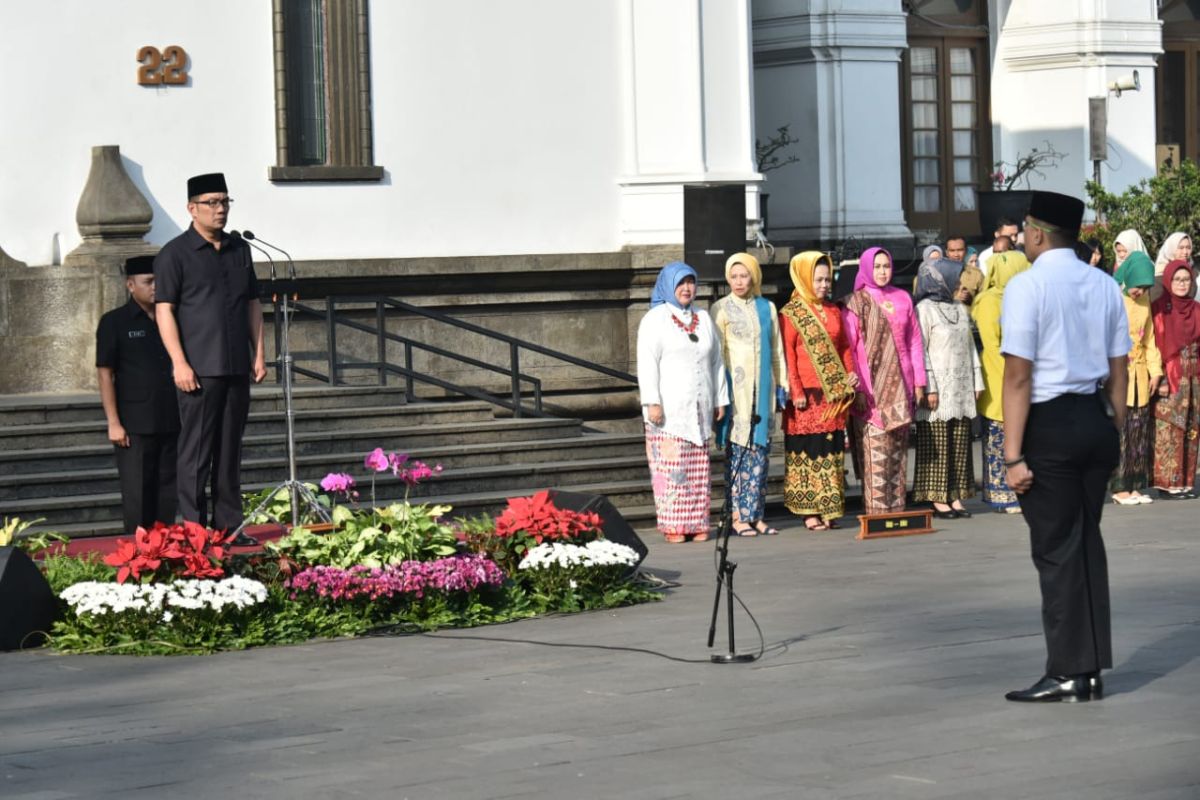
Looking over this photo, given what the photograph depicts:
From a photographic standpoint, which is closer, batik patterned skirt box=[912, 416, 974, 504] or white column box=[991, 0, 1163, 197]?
batik patterned skirt box=[912, 416, 974, 504]

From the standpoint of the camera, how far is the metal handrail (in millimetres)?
17531

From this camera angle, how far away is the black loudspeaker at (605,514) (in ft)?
39.7

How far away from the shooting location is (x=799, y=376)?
50.4 feet

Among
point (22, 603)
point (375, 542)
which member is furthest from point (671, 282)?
point (22, 603)

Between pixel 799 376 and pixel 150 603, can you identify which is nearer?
pixel 150 603

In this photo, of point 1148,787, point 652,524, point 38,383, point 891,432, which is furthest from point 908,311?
point 1148,787

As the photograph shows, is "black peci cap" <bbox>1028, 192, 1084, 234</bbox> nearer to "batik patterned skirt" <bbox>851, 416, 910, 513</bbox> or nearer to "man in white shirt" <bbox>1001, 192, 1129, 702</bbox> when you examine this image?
"man in white shirt" <bbox>1001, 192, 1129, 702</bbox>

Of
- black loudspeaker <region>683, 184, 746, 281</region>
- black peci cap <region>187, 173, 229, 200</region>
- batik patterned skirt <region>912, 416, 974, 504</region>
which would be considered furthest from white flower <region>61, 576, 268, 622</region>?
black loudspeaker <region>683, 184, 746, 281</region>

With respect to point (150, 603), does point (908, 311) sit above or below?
above

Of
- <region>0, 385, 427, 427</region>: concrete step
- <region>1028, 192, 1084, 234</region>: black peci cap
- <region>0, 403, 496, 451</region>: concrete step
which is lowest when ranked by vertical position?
<region>0, 403, 496, 451</region>: concrete step

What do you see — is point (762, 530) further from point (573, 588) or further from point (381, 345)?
point (573, 588)

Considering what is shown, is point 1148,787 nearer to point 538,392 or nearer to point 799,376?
point 799,376

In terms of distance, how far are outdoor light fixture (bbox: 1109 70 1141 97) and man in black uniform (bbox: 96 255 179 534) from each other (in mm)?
15921

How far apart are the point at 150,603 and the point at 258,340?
2.47m
